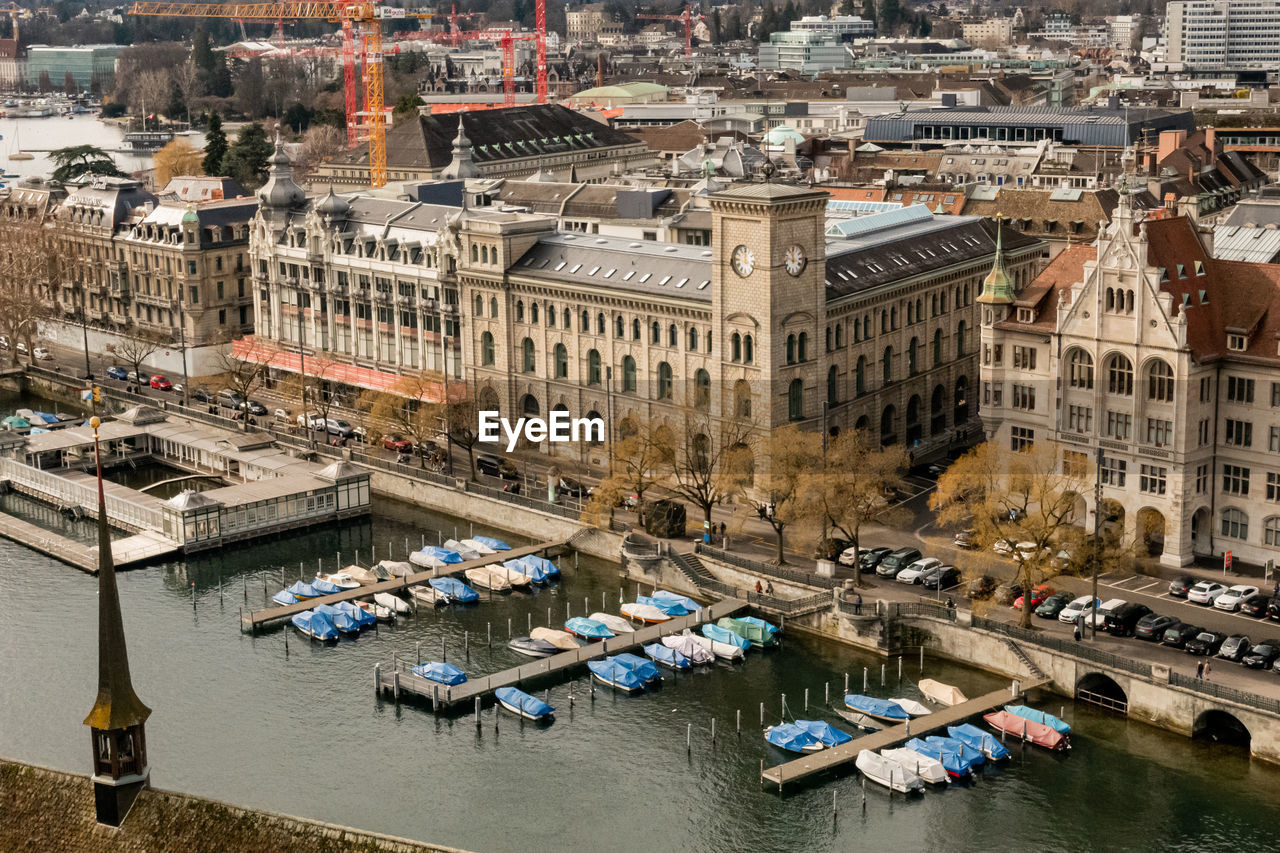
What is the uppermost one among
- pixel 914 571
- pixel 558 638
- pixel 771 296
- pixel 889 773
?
pixel 771 296

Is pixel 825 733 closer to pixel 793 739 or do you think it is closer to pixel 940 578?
pixel 793 739

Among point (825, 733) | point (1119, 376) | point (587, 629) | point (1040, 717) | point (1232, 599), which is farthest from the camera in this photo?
point (1119, 376)

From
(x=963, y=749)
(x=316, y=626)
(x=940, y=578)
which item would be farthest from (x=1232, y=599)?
(x=316, y=626)

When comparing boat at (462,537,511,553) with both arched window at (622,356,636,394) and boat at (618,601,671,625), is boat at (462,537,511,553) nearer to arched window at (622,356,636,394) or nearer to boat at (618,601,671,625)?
boat at (618,601,671,625)

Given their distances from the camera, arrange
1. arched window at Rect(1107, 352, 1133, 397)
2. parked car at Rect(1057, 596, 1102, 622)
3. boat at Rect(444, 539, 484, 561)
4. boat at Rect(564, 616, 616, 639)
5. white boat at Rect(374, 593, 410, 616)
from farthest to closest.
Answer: boat at Rect(444, 539, 484, 561), white boat at Rect(374, 593, 410, 616), arched window at Rect(1107, 352, 1133, 397), boat at Rect(564, 616, 616, 639), parked car at Rect(1057, 596, 1102, 622)

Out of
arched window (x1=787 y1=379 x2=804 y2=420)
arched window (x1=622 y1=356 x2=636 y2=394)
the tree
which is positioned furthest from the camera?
arched window (x1=622 y1=356 x2=636 y2=394)

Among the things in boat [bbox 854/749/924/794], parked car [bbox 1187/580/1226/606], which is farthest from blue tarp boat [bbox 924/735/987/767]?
parked car [bbox 1187/580/1226/606]
